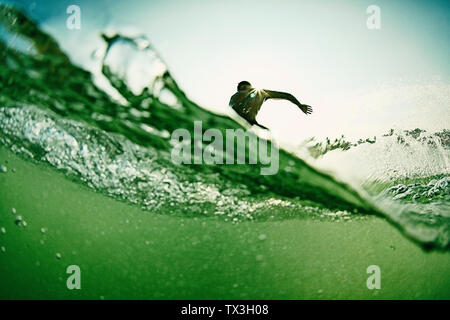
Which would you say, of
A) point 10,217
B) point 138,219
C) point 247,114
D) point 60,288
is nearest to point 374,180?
point 247,114

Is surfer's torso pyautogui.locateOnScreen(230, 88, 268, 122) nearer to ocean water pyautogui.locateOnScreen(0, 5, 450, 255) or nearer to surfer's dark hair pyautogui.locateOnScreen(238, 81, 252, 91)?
surfer's dark hair pyautogui.locateOnScreen(238, 81, 252, 91)

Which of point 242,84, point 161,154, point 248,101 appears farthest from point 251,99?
point 161,154

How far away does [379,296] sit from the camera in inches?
122

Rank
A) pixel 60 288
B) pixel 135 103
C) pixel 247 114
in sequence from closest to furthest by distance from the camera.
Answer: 1. pixel 247 114
2. pixel 135 103
3. pixel 60 288

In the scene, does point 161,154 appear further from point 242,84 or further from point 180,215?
point 242,84

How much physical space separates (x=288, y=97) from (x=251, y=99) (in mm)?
292

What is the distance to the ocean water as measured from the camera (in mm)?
2270

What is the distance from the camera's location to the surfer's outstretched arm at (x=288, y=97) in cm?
204

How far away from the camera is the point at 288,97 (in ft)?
6.81

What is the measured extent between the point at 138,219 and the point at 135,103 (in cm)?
143

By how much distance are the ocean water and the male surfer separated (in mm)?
228

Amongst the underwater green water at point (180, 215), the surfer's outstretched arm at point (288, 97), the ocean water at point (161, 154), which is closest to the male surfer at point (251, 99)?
the surfer's outstretched arm at point (288, 97)

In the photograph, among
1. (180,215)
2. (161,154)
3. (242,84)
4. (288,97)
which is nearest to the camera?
(242,84)
